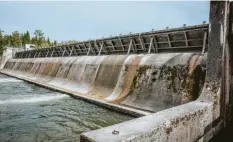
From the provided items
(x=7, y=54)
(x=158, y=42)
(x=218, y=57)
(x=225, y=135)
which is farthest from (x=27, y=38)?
(x=225, y=135)

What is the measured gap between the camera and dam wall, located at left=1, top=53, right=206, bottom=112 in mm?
6282

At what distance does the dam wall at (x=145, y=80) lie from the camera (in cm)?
628

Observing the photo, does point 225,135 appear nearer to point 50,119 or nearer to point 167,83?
point 167,83

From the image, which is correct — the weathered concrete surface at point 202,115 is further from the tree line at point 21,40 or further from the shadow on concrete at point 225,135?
the tree line at point 21,40

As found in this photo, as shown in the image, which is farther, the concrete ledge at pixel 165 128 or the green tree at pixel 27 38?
the green tree at pixel 27 38

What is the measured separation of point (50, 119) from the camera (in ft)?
21.0

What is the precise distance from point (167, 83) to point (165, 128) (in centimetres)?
388

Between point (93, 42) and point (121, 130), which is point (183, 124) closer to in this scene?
point (121, 130)

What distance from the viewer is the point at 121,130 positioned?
2.69 meters

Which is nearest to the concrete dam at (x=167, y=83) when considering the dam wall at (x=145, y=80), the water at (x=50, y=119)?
the dam wall at (x=145, y=80)

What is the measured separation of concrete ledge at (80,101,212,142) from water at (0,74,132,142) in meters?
2.37

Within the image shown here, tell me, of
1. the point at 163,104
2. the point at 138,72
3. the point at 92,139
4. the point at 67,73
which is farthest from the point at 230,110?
the point at 67,73

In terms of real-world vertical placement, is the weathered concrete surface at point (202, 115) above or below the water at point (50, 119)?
above

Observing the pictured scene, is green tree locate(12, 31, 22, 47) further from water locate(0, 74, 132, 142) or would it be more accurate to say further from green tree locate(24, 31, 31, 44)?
water locate(0, 74, 132, 142)
